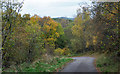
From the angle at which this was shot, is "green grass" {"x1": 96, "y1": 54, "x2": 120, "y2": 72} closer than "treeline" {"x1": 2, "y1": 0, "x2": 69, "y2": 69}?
No

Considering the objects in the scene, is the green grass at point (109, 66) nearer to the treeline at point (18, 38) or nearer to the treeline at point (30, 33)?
the treeline at point (30, 33)

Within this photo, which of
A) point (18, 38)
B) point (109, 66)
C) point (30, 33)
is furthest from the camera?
point (30, 33)

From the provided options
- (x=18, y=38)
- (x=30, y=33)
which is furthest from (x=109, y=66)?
(x=30, y=33)

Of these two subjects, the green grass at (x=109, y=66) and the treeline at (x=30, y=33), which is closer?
the treeline at (x=30, y=33)

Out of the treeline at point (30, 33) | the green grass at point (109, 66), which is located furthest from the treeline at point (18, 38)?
the green grass at point (109, 66)

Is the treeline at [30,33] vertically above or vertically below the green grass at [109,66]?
above

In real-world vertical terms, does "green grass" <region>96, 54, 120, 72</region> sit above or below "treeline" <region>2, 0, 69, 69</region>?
below

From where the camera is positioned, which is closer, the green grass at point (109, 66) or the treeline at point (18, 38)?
the treeline at point (18, 38)

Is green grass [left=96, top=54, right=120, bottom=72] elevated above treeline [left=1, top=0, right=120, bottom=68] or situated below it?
below

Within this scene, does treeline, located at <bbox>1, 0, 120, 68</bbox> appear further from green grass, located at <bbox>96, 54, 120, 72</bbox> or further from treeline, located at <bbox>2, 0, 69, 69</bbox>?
green grass, located at <bbox>96, 54, 120, 72</bbox>

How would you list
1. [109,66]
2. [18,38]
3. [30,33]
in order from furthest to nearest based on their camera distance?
[30,33] → [18,38] → [109,66]

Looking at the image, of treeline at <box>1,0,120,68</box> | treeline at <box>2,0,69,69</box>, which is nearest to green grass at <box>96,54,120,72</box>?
treeline at <box>1,0,120,68</box>

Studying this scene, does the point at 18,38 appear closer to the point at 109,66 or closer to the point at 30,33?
the point at 30,33

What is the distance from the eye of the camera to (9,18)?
1030cm
